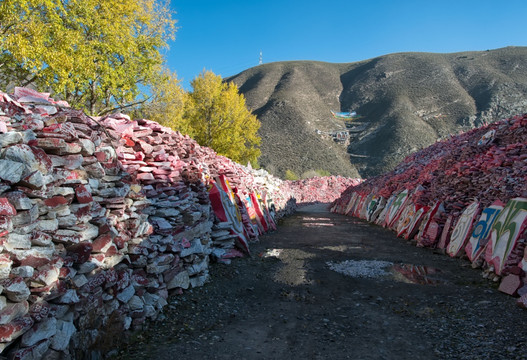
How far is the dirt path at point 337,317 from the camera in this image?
307 centimetres

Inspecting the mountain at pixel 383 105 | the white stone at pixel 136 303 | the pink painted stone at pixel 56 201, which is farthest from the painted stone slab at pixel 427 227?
the mountain at pixel 383 105

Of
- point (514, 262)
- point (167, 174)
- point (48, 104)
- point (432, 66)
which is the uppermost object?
point (432, 66)

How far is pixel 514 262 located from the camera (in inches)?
174

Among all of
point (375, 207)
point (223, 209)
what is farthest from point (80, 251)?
point (375, 207)

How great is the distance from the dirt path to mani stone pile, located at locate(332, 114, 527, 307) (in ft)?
1.20

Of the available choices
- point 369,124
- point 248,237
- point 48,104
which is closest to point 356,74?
point 369,124

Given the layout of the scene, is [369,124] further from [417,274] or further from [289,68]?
[417,274]

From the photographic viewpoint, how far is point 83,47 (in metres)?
11.4

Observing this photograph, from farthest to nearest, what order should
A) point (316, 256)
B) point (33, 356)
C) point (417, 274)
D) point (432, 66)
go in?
point (432, 66)
point (316, 256)
point (417, 274)
point (33, 356)

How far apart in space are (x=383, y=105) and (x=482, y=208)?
54.4m

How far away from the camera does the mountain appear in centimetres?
4603

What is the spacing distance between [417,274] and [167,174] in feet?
14.3

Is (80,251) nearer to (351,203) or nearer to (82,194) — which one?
(82,194)

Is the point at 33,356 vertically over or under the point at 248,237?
over
